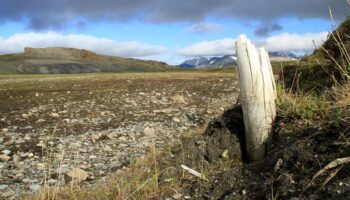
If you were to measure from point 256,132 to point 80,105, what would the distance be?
38.6 ft

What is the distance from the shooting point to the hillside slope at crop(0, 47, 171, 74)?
373 feet

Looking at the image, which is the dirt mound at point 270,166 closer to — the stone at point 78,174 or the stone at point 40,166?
the stone at point 78,174

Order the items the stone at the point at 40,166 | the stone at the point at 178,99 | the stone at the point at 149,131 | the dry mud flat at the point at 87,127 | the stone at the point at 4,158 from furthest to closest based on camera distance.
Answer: the stone at the point at 178,99 < the stone at the point at 149,131 < the stone at the point at 4,158 < the stone at the point at 40,166 < the dry mud flat at the point at 87,127

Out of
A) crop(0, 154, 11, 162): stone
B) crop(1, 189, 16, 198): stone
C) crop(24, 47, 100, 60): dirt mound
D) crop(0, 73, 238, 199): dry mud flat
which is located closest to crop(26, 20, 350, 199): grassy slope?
crop(0, 73, 238, 199): dry mud flat

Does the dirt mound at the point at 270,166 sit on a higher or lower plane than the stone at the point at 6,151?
higher

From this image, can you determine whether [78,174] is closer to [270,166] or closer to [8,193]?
[8,193]

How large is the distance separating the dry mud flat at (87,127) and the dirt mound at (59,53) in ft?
430

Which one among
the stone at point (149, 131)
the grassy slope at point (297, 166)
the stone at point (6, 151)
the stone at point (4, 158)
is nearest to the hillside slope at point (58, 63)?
the stone at point (149, 131)

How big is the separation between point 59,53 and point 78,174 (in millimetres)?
153753

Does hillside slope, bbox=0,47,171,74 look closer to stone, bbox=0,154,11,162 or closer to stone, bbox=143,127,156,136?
stone, bbox=143,127,156,136

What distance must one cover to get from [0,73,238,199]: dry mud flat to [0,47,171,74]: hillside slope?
8921 centimetres

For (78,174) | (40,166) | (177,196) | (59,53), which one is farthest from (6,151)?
(59,53)

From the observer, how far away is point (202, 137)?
817 centimetres

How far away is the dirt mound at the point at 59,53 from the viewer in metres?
152
